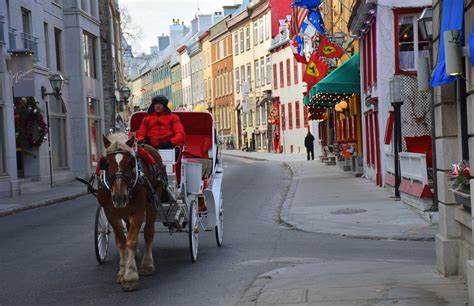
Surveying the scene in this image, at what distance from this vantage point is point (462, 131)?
7.11m

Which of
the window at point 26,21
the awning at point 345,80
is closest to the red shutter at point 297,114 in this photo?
the awning at point 345,80

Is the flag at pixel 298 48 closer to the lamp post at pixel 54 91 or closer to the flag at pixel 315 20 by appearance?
the flag at pixel 315 20

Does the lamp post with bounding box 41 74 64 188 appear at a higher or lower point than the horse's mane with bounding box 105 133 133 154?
higher

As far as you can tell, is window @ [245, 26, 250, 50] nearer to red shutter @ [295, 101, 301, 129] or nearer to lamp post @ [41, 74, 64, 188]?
red shutter @ [295, 101, 301, 129]

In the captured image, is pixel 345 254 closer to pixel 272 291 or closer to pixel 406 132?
pixel 272 291

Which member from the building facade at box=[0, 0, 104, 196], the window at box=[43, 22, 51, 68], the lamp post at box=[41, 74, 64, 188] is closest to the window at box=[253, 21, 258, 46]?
the building facade at box=[0, 0, 104, 196]

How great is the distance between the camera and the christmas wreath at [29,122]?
87.7 feet

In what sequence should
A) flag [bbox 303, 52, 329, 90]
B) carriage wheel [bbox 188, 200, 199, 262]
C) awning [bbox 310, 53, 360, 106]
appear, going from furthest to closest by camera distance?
flag [bbox 303, 52, 329, 90] < awning [bbox 310, 53, 360, 106] < carriage wheel [bbox 188, 200, 199, 262]

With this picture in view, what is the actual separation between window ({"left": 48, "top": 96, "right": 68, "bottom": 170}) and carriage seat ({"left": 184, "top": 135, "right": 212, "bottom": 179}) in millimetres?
20768

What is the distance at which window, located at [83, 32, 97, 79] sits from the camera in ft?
120

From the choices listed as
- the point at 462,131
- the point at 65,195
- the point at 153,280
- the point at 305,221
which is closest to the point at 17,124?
the point at 65,195

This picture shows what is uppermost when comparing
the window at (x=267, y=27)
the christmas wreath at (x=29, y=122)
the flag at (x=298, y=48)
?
the window at (x=267, y=27)

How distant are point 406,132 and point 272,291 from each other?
43.7 feet

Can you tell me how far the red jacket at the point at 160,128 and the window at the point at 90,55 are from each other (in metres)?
27.2
